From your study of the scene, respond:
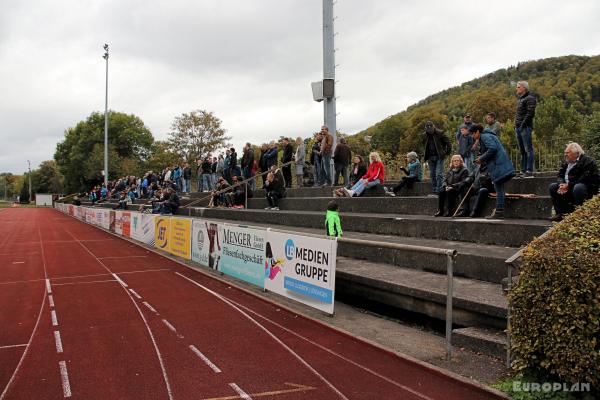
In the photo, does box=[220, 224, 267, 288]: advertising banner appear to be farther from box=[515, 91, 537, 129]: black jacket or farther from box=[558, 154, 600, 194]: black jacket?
box=[515, 91, 537, 129]: black jacket

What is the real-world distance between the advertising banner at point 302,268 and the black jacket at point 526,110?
227 inches

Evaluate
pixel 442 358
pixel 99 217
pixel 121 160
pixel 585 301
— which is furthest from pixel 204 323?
pixel 121 160

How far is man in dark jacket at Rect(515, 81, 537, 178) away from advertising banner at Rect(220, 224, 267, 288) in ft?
20.0

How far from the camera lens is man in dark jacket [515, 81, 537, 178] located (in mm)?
9734

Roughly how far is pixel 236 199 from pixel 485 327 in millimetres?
15646

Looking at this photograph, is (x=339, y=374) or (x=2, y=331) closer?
(x=339, y=374)

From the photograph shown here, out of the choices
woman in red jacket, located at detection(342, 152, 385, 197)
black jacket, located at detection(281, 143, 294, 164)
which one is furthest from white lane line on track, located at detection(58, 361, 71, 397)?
black jacket, located at detection(281, 143, 294, 164)

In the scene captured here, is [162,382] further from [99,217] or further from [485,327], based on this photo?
[99,217]

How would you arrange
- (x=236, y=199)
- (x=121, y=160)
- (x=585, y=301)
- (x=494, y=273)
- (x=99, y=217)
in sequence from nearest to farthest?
(x=585, y=301) → (x=494, y=273) → (x=236, y=199) → (x=99, y=217) → (x=121, y=160)

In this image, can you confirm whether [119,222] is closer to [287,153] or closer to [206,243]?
[287,153]

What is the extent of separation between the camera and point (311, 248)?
294 inches

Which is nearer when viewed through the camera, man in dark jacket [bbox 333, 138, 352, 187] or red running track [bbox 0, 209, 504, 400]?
red running track [bbox 0, 209, 504, 400]

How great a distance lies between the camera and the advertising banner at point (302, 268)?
7125 mm

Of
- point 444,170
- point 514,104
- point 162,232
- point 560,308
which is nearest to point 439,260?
point 560,308
